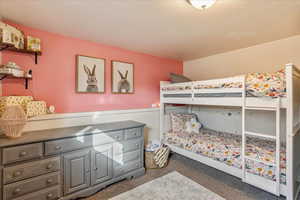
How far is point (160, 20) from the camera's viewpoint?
1824mm

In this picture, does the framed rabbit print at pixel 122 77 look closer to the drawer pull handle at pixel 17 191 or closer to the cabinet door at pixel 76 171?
the cabinet door at pixel 76 171

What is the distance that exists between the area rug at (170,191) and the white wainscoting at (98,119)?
1081 millimetres

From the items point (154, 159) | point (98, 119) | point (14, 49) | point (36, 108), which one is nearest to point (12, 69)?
point (14, 49)

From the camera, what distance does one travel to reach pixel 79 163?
1863 millimetres

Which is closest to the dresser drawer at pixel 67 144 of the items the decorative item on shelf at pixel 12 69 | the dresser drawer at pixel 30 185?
the dresser drawer at pixel 30 185

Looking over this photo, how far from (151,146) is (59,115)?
1.69 metres

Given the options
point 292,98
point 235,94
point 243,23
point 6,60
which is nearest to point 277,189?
point 292,98

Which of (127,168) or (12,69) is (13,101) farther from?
(127,168)

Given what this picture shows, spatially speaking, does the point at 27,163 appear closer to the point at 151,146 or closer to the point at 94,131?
the point at 94,131

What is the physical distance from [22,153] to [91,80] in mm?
1387

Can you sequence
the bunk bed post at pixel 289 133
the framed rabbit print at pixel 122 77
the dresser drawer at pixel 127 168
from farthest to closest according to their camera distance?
the framed rabbit print at pixel 122 77, the dresser drawer at pixel 127 168, the bunk bed post at pixel 289 133

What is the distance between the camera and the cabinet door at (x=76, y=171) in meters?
1.78

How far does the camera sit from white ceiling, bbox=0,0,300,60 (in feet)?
4.98

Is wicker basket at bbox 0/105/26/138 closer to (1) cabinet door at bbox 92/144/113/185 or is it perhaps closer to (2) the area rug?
(1) cabinet door at bbox 92/144/113/185
